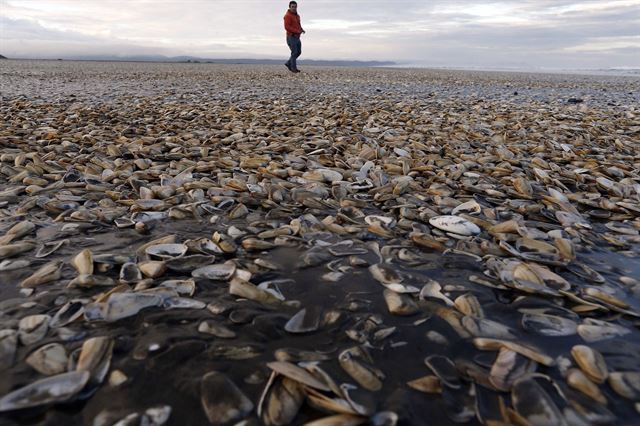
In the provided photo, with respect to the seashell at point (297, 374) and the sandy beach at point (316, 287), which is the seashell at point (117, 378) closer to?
the sandy beach at point (316, 287)

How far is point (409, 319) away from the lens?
1.96 meters

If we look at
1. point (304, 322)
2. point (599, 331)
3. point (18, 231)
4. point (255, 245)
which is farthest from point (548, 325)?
point (18, 231)

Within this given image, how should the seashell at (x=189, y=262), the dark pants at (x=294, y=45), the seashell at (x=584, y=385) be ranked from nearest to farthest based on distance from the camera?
the seashell at (x=584, y=385) → the seashell at (x=189, y=262) → the dark pants at (x=294, y=45)

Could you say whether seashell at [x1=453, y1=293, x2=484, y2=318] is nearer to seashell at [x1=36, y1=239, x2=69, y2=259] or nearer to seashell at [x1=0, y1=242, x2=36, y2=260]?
seashell at [x1=36, y1=239, x2=69, y2=259]

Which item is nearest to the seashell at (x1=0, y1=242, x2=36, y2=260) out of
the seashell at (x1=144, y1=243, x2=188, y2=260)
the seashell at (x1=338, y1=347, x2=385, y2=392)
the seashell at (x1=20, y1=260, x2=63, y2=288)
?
the seashell at (x1=20, y1=260, x2=63, y2=288)

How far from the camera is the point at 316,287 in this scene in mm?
2248

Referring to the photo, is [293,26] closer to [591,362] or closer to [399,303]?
[399,303]

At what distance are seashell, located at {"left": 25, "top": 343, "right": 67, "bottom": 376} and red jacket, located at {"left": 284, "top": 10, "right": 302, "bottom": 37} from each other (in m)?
19.9

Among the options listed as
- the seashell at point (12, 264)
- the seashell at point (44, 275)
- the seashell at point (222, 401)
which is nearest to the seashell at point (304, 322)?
the seashell at point (222, 401)

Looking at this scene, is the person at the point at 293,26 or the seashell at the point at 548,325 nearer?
the seashell at the point at 548,325

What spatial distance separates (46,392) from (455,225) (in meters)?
2.46

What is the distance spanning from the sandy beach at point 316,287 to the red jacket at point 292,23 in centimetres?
1635

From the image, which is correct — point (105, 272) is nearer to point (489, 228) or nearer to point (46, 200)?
point (46, 200)

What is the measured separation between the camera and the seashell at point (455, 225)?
2.91 metres
